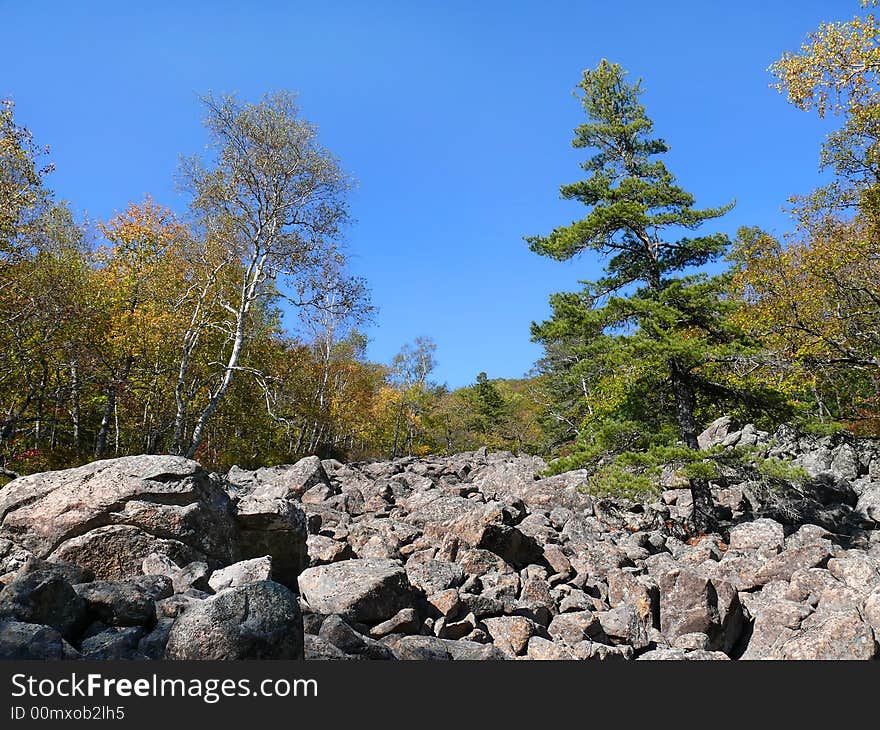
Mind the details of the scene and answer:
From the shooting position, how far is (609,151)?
18.9 metres

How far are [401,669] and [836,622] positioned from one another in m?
5.11

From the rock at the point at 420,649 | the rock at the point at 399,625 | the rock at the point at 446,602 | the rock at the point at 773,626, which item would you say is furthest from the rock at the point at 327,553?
the rock at the point at 773,626

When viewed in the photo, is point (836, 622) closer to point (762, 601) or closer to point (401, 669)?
point (762, 601)

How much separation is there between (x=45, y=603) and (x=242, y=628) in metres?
2.02

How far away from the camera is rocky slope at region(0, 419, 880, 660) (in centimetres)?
491

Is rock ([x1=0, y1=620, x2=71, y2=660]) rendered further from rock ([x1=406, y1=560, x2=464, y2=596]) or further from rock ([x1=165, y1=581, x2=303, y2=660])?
rock ([x1=406, y1=560, x2=464, y2=596])

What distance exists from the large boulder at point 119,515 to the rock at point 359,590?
67.7 inches

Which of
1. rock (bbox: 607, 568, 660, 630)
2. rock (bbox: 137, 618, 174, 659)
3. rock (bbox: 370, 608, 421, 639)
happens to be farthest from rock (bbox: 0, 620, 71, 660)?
rock (bbox: 607, 568, 660, 630)

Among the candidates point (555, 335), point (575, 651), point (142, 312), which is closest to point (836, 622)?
point (575, 651)

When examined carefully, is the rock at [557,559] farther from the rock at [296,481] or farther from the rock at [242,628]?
the rock at [296,481]

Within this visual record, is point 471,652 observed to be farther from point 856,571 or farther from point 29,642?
point 856,571

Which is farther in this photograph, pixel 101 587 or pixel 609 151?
pixel 609 151

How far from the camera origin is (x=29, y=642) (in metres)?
4.39

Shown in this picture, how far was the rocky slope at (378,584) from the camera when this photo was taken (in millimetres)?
4910
